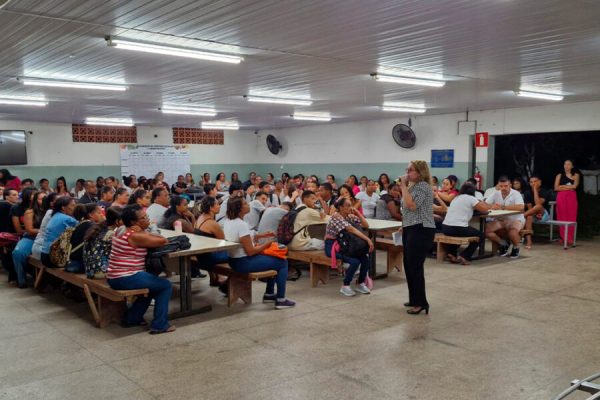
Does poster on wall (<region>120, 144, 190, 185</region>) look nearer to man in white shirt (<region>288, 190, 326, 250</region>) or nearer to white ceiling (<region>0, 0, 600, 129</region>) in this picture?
white ceiling (<region>0, 0, 600, 129</region>)

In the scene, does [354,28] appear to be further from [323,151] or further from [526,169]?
[323,151]

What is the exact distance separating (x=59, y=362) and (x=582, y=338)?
4.34 meters

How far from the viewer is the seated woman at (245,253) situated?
5.13m

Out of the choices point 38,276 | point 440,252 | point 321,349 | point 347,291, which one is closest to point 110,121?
point 38,276

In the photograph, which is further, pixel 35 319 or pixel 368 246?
pixel 368 246

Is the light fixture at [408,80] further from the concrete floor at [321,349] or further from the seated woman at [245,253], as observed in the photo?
the seated woman at [245,253]

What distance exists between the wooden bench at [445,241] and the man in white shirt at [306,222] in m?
2.32

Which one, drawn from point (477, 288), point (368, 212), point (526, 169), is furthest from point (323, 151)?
point (477, 288)

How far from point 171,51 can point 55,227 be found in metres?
2.29

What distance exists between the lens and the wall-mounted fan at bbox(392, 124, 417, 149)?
1361 cm

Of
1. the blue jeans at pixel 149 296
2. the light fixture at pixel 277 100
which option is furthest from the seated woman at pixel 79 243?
the light fixture at pixel 277 100

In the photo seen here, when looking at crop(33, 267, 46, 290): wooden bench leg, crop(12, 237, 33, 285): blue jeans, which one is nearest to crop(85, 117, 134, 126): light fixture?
crop(12, 237, 33, 285): blue jeans

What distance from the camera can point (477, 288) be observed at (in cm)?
632

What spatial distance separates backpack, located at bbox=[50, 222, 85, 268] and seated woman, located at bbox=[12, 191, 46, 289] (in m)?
1.03
